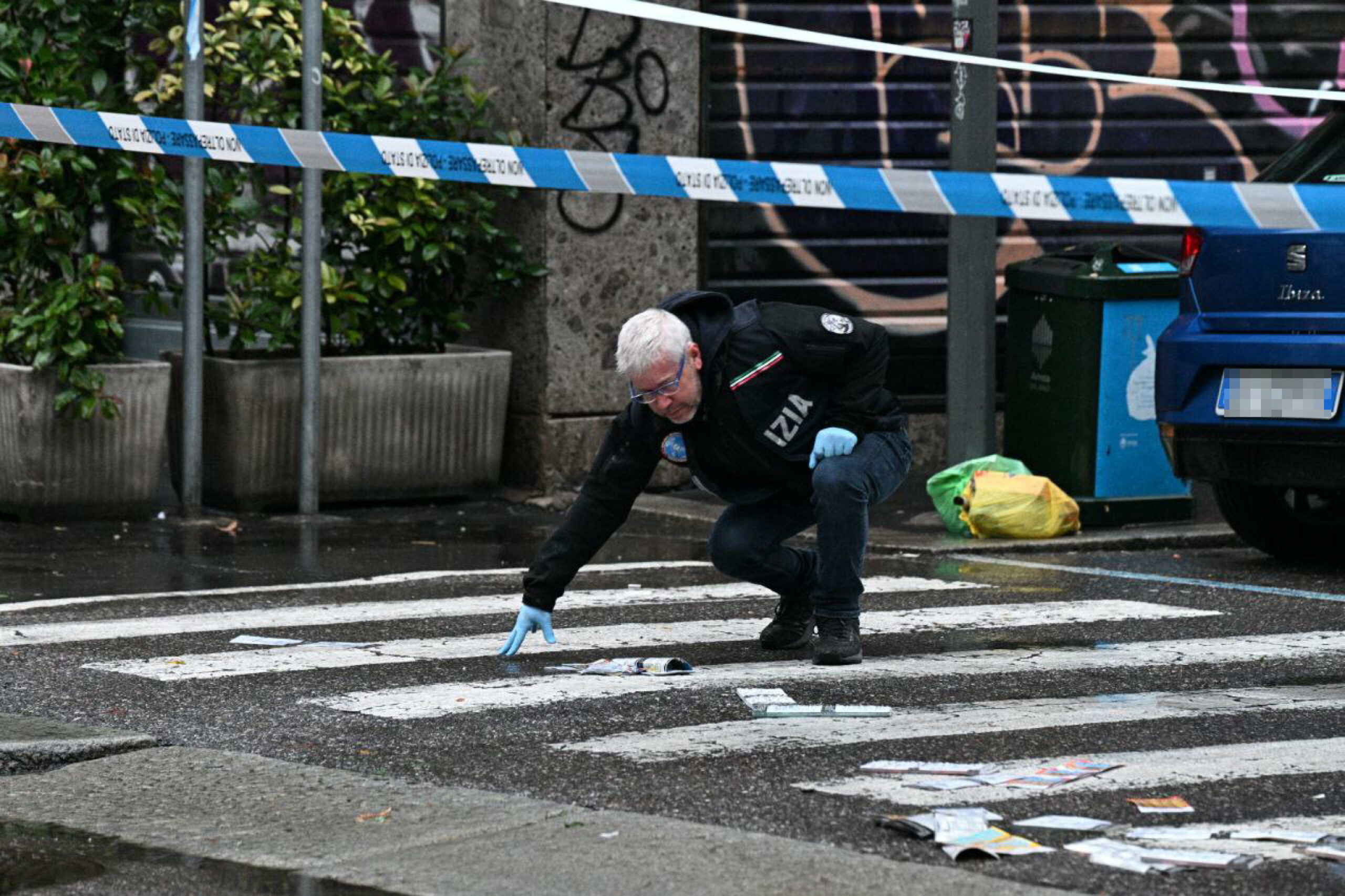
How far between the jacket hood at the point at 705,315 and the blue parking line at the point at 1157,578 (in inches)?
113

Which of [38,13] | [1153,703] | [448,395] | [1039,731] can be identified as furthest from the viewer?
[448,395]

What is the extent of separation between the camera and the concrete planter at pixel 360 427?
1065 cm

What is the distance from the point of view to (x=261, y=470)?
10672 millimetres

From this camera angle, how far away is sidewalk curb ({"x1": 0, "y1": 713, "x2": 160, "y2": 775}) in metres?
5.58

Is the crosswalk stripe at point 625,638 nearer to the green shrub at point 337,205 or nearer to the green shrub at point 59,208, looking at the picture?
the green shrub at point 59,208

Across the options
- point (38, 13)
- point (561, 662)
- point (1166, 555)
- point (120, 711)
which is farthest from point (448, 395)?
point (120, 711)

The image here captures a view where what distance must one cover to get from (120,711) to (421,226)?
5.19 meters

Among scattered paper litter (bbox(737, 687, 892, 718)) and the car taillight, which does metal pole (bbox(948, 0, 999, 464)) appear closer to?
the car taillight

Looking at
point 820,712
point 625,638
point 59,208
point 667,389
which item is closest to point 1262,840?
point 820,712

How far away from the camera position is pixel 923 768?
5.37m

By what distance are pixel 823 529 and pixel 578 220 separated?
16.8 feet

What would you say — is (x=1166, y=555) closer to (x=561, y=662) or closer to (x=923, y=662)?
(x=923, y=662)

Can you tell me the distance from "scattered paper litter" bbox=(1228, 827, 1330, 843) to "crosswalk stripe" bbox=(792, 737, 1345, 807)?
0.06 m

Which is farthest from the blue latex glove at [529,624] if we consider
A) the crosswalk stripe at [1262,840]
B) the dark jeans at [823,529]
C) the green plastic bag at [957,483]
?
the green plastic bag at [957,483]
